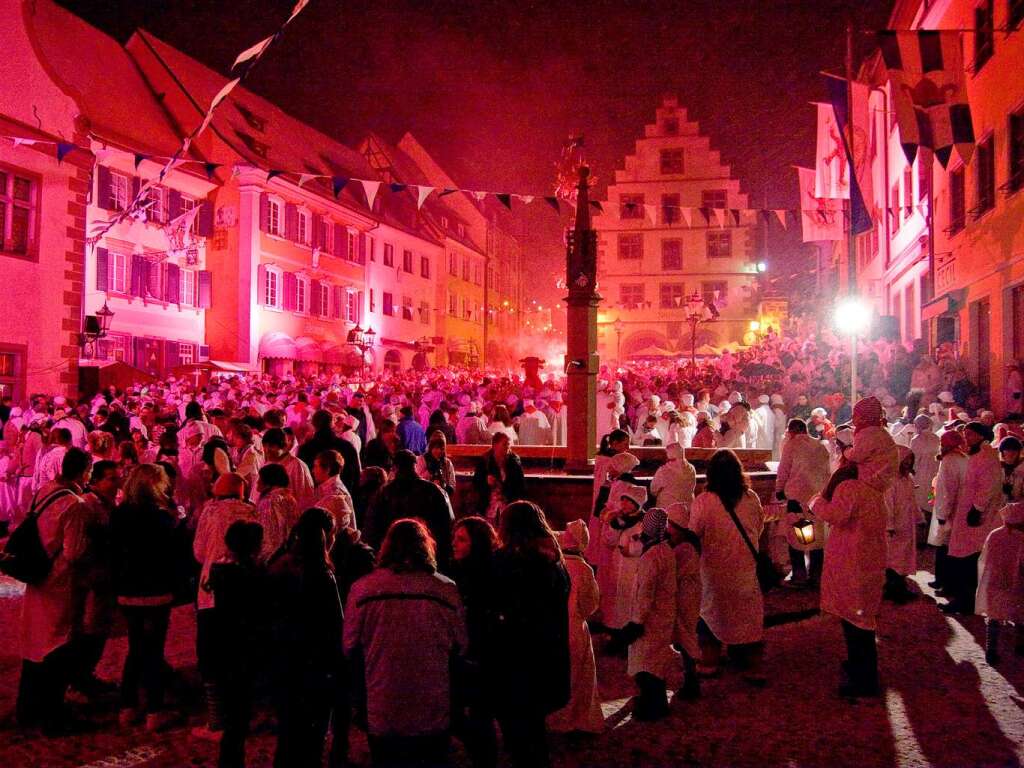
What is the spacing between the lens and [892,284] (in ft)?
91.0

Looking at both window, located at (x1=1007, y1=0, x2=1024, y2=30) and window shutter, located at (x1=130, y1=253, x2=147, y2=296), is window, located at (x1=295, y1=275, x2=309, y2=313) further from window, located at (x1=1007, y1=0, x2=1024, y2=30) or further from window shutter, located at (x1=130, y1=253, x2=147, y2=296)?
window, located at (x1=1007, y1=0, x2=1024, y2=30)

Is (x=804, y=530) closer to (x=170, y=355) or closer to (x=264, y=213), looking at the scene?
(x=170, y=355)

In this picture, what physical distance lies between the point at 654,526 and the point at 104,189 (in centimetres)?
2697

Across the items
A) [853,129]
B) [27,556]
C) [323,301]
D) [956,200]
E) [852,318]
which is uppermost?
[853,129]

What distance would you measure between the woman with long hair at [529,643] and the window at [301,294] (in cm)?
Result: 3430

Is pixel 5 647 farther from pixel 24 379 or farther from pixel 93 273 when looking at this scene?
pixel 93 273

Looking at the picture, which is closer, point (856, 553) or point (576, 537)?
point (576, 537)

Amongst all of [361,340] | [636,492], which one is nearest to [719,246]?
[361,340]

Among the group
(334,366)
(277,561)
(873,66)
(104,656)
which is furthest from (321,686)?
(334,366)

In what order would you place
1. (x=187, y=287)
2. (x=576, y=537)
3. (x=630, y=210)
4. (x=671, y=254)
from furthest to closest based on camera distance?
(x=671, y=254)
(x=630, y=210)
(x=187, y=287)
(x=576, y=537)

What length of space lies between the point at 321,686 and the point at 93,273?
87.0 feet

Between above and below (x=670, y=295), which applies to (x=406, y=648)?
below

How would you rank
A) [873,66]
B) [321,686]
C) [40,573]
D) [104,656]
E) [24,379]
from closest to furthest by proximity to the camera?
[321,686], [40,573], [104,656], [24,379], [873,66]

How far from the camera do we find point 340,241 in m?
40.6
